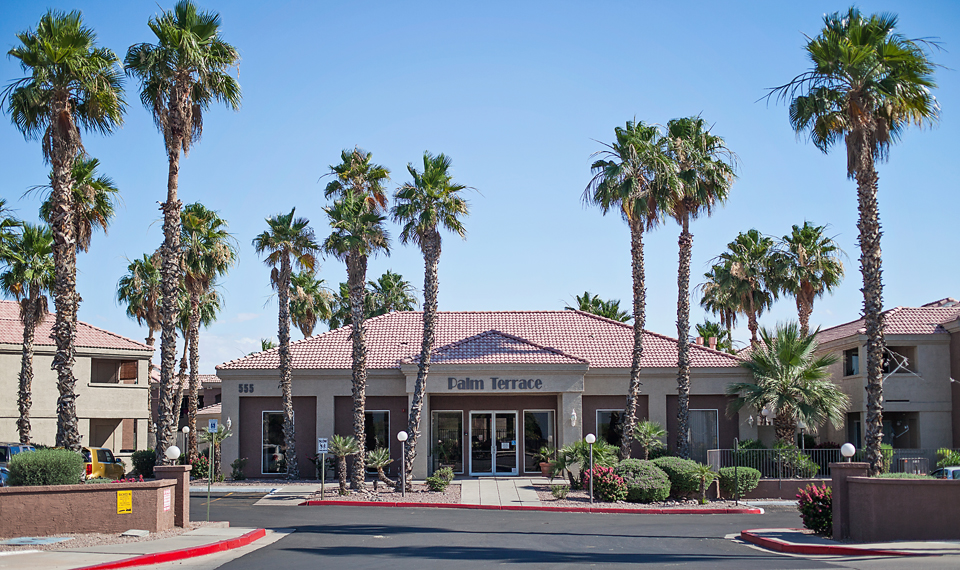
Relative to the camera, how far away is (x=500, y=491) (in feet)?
88.1

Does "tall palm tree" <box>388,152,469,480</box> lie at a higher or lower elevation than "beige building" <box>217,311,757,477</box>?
higher

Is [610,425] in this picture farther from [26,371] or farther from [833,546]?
[26,371]

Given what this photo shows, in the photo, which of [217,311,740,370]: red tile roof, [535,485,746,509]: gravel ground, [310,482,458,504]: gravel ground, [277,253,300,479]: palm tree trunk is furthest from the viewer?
[217,311,740,370]: red tile roof

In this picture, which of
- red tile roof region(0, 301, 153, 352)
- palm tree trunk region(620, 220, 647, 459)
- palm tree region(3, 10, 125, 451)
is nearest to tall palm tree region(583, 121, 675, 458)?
palm tree trunk region(620, 220, 647, 459)

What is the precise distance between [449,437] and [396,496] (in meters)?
6.59

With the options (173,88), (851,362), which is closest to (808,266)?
(851,362)

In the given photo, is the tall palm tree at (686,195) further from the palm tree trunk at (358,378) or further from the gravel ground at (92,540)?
the gravel ground at (92,540)

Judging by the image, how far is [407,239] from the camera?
27625 mm

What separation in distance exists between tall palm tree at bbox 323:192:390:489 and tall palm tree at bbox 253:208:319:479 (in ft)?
11.7

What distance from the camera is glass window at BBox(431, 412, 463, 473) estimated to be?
105 ft

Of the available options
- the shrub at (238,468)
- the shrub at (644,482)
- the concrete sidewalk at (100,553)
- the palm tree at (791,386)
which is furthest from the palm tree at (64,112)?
the palm tree at (791,386)

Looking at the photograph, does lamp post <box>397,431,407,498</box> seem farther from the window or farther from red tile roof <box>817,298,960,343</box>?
the window

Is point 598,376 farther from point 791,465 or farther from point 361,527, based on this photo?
point 361,527

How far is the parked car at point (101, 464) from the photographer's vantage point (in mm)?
28155
